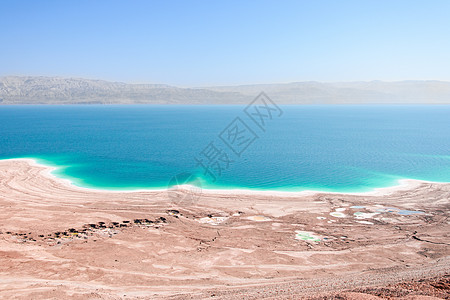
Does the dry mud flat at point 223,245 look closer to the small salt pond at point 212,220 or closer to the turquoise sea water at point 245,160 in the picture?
the small salt pond at point 212,220

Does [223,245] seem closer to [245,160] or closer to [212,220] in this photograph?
[212,220]

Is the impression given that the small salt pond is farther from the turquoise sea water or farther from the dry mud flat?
the turquoise sea water

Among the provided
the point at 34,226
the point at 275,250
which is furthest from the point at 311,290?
the point at 34,226

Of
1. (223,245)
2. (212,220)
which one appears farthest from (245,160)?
(223,245)

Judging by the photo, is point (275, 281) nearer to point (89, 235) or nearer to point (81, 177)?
point (89, 235)

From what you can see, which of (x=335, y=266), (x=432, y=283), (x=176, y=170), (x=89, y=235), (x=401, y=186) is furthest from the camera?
(x=176, y=170)

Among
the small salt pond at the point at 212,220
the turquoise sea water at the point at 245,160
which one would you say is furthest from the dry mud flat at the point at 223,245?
the turquoise sea water at the point at 245,160

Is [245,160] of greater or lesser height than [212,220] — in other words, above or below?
above

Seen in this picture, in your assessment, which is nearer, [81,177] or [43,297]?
[43,297]
